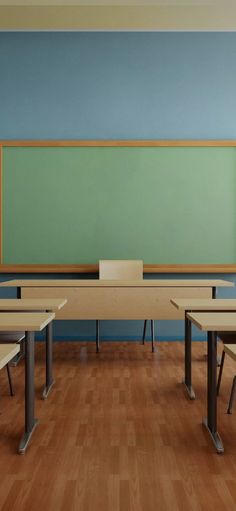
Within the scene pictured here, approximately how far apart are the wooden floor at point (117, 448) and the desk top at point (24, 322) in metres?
0.64

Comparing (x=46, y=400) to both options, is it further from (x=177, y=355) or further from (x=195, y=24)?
(x=195, y=24)

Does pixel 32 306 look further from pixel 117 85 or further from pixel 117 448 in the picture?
pixel 117 85

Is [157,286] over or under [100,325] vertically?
over

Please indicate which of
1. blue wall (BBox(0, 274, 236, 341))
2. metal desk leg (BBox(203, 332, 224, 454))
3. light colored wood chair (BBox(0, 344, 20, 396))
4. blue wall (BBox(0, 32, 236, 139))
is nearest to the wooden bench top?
light colored wood chair (BBox(0, 344, 20, 396))

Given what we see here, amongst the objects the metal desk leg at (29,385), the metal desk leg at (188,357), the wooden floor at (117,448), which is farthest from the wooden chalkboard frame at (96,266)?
the metal desk leg at (29,385)

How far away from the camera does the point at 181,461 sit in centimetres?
211

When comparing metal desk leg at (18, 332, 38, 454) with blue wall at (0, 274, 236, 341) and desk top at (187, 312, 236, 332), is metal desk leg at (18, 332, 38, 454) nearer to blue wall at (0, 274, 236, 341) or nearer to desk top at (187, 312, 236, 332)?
desk top at (187, 312, 236, 332)

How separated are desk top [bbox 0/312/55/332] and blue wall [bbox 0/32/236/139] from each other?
10.8ft

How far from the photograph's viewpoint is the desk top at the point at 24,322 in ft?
7.01

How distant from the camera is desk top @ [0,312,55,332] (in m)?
2.14

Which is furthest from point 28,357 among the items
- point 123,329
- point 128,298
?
point 123,329

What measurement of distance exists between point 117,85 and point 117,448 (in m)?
4.28

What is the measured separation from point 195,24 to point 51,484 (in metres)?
5.03

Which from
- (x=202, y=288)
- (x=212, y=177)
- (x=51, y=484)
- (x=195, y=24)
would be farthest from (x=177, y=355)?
(x=195, y=24)
